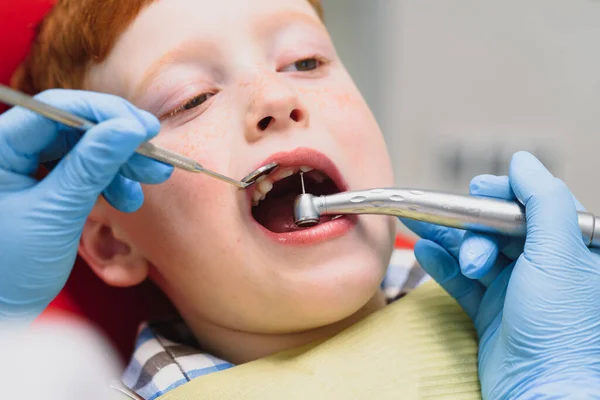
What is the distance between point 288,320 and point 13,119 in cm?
46

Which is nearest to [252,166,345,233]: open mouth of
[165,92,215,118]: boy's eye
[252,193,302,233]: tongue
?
[252,193,302,233]: tongue

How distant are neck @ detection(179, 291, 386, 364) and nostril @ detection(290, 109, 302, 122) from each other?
34cm

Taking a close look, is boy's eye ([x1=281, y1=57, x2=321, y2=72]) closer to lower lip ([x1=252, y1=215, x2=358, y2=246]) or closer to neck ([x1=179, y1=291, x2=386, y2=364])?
lower lip ([x1=252, y1=215, x2=358, y2=246])

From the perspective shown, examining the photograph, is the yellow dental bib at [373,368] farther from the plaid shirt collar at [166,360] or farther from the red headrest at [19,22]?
the red headrest at [19,22]

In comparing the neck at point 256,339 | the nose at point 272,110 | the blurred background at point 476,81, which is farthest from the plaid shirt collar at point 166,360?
the blurred background at point 476,81

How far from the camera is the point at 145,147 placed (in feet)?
2.56

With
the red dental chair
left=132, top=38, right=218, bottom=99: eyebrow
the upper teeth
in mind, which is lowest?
the red dental chair

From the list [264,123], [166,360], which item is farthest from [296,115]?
[166,360]

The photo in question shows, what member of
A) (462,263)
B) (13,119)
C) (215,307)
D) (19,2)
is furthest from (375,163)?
(19,2)

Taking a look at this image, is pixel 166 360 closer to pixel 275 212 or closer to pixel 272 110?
pixel 275 212

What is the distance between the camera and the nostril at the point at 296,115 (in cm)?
90

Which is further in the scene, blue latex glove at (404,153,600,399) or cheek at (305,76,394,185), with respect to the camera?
cheek at (305,76,394,185)

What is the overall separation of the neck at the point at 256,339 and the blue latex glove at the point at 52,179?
302mm

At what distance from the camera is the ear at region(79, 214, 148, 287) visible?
106 cm
